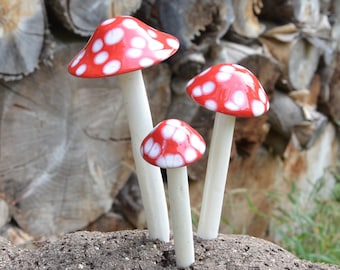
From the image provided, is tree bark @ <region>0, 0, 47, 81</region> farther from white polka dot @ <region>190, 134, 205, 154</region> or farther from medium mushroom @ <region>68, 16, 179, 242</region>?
white polka dot @ <region>190, 134, 205, 154</region>

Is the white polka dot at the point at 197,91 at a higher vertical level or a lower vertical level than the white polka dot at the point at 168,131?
higher

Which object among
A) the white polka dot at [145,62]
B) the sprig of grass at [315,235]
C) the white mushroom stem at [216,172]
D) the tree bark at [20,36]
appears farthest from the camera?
the sprig of grass at [315,235]

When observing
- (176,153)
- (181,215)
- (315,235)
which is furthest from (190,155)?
(315,235)

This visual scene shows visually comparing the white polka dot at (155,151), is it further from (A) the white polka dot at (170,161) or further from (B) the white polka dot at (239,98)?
(B) the white polka dot at (239,98)

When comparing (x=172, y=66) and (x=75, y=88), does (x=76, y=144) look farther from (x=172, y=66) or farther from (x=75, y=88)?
(x=172, y=66)

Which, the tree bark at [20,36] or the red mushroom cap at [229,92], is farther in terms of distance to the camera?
the tree bark at [20,36]

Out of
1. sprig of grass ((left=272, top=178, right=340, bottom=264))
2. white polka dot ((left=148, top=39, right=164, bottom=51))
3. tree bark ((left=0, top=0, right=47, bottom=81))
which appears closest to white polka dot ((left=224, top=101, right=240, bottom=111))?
white polka dot ((left=148, top=39, right=164, bottom=51))

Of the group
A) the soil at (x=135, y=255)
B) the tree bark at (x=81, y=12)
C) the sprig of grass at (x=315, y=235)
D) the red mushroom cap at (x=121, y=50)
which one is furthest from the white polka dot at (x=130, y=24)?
the sprig of grass at (x=315, y=235)
